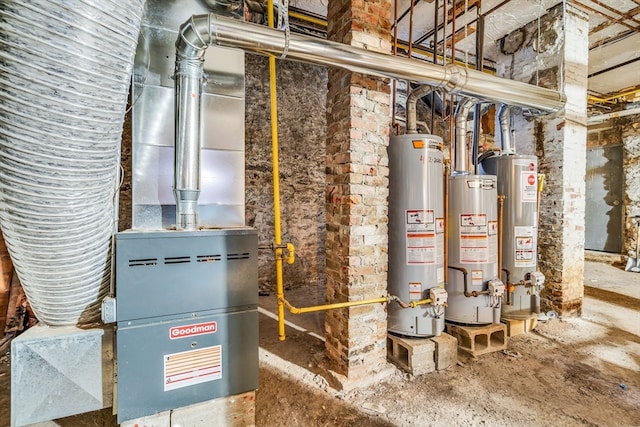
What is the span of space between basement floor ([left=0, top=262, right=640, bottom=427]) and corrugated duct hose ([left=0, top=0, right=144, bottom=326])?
1.21 m

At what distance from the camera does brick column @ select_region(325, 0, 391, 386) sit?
177 cm

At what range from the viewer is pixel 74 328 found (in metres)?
1.12

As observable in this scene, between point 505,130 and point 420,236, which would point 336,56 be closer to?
point 420,236

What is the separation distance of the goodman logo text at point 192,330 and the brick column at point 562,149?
3.31 meters

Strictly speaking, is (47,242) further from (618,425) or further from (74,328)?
(618,425)

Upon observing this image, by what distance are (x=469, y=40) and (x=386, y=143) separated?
2509mm

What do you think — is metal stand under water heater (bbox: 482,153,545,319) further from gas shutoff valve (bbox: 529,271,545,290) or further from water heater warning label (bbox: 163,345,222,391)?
water heater warning label (bbox: 163,345,222,391)

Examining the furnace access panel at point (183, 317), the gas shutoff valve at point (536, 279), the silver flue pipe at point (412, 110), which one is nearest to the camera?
the furnace access panel at point (183, 317)

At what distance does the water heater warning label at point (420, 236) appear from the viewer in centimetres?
194

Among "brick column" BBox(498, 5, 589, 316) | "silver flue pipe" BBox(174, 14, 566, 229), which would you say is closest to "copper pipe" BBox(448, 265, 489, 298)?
"brick column" BBox(498, 5, 589, 316)

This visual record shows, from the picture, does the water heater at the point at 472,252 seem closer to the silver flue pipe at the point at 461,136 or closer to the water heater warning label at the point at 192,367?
the silver flue pipe at the point at 461,136

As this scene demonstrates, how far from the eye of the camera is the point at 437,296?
1.92 metres

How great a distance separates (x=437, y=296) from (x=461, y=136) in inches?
49.1

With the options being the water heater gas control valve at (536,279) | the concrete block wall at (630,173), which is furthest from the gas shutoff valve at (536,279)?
the concrete block wall at (630,173)
